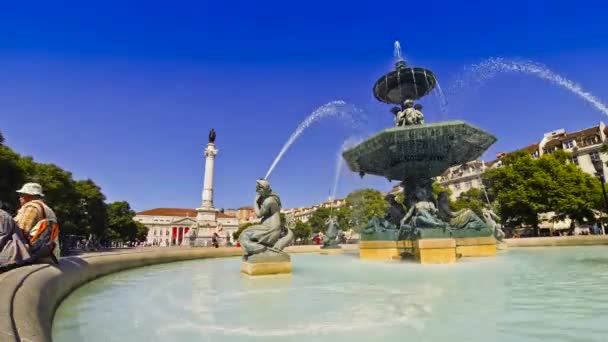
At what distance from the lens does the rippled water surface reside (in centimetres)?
316

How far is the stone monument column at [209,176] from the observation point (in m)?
81.6

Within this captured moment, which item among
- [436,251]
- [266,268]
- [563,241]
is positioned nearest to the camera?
[266,268]

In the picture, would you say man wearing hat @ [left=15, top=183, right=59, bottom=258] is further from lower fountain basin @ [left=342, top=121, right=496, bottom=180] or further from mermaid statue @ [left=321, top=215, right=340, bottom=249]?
mermaid statue @ [left=321, top=215, right=340, bottom=249]

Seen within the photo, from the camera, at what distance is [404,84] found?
544 inches

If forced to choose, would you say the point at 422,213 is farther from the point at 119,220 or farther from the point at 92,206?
the point at 119,220

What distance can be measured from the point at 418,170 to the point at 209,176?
3019 inches

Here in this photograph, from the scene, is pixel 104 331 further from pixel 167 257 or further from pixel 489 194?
pixel 489 194

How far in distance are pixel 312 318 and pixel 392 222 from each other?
33.0 feet

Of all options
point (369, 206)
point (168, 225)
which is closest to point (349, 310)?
point (369, 206)

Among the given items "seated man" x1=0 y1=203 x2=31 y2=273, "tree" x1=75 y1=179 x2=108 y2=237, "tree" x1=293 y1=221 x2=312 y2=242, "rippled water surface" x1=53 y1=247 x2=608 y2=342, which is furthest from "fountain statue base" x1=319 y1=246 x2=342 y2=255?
"tree" x1=293 y1=221 x2=312 y2=242

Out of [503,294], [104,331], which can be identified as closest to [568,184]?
[503,294]

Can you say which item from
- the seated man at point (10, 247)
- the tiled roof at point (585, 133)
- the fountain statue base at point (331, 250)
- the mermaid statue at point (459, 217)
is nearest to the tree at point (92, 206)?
the fountain statue base at point (331, 250)

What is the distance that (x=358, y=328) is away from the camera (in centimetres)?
335

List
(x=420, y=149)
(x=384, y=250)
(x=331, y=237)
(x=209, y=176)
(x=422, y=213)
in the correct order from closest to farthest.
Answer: (x=422, y=213) → (x=420, y=149) → (x=384, y=250) → (x=331, y=237) → (x=209, y=176)
